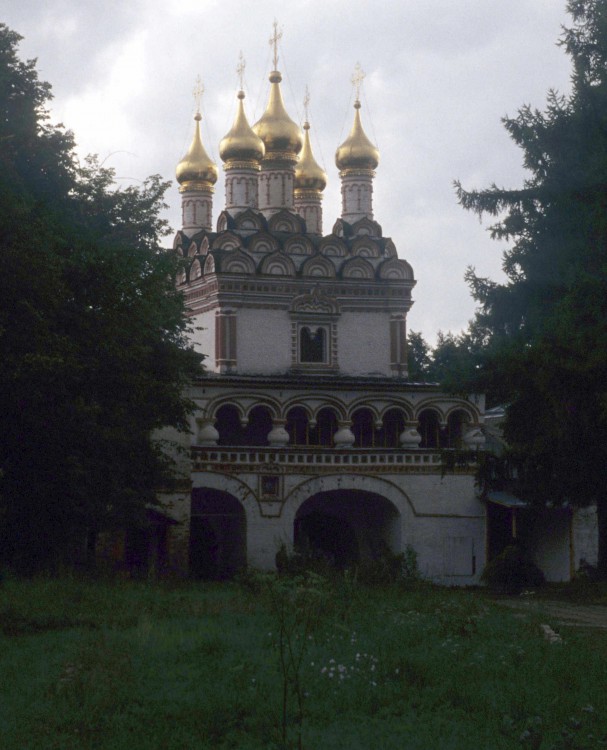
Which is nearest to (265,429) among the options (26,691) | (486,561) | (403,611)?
(486,561)

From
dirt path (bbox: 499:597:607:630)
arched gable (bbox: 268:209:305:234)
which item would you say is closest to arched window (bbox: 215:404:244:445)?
arched gable (bbox: 268:209:305:234)

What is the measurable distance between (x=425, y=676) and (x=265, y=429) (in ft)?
80.2

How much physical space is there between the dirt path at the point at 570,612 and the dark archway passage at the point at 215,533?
1223 centimetres

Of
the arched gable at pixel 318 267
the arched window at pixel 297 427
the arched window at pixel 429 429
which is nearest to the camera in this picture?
the arched window at pixel 297 427

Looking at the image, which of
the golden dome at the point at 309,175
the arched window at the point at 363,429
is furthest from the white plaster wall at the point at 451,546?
the golden dome at the point at 309,175

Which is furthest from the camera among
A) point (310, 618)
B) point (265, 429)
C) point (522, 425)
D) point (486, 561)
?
point (265, 429)

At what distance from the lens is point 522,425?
69.6 ft

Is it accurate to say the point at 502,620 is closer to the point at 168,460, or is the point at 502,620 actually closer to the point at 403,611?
the point at 403,611

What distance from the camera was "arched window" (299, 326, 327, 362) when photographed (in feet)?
115

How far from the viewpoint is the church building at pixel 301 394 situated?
2973cm

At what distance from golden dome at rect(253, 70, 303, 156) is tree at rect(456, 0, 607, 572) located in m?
14.9

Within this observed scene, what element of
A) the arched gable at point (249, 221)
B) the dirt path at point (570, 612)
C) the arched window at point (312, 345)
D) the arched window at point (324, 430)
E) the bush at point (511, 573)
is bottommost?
the bush at point (511, 573)

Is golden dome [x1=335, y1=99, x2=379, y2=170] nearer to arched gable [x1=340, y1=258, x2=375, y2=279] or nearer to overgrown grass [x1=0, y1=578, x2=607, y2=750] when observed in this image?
arched gable [x1=340, y1=258, x2=375, y2=279]

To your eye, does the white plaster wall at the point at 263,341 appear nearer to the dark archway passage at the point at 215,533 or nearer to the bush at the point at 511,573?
the dark archway passage at the point at 215,533
